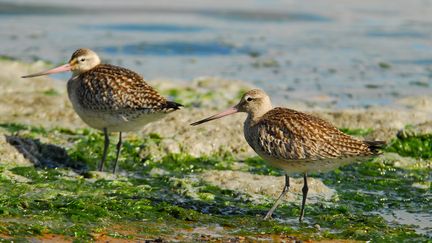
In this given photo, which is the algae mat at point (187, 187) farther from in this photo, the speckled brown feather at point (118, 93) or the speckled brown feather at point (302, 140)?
the speckled brown feather at point (118, 93)

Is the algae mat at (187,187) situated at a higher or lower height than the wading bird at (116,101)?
lower

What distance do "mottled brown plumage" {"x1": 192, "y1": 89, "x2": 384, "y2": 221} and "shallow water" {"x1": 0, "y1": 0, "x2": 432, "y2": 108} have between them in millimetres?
4702

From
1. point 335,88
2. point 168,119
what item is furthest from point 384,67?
point 168,119

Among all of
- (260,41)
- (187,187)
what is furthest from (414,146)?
(260,41)

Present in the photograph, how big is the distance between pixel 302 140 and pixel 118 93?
222 cm

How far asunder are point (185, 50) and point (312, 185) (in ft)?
27.1

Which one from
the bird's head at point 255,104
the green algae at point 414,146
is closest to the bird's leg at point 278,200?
the bird's head at point 255,104

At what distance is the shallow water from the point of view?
13898mm

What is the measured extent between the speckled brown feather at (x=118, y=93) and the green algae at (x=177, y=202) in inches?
25.4

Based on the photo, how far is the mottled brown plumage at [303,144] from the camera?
7.41 meters

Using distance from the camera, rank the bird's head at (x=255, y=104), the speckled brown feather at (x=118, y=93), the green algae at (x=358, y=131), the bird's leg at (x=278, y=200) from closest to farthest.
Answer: the bird's leg at (x=278, y=200) → the bird's head at (x=255, y=104) → the speckled brown feather at (x=118, y=93) → the green algae at (x=358, y=131)

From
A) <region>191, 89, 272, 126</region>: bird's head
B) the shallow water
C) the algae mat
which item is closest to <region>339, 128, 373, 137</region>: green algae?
the algae mat

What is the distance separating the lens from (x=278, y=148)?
24.6ft

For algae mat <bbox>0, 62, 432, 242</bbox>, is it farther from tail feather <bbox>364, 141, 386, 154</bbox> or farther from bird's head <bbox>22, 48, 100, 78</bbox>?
bird's head <bbox>22, 48, 100, 78</bbox>
